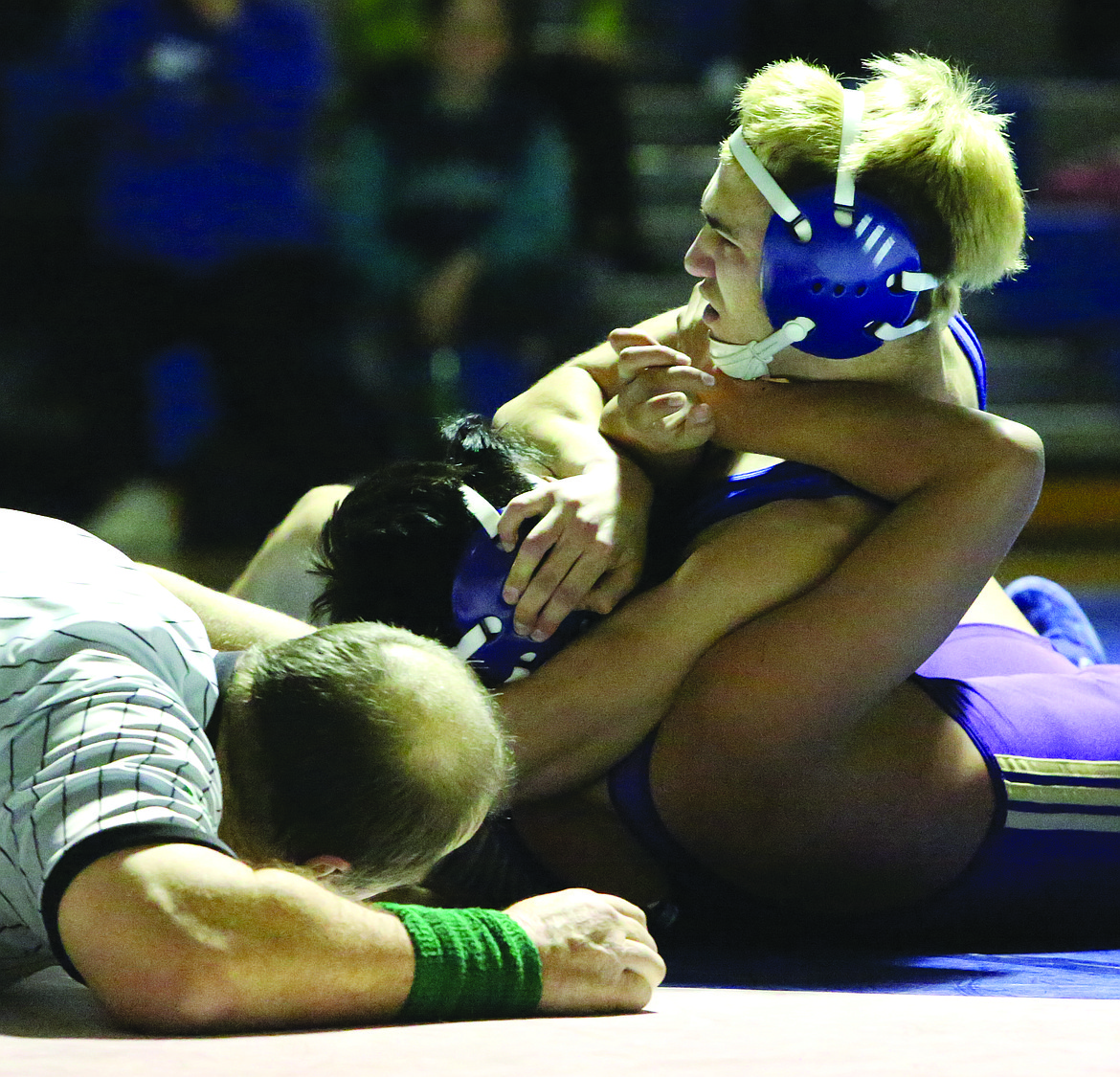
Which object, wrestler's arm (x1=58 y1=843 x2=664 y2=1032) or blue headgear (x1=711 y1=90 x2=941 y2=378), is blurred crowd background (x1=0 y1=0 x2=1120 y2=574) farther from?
wrestler's arm (x1=58 y1=843 x2=664 y2=1032)

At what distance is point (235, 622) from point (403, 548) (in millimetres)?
240

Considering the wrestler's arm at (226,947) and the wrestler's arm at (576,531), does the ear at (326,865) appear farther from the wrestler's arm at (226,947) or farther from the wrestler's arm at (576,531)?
the wrestler's arm at (576,531)

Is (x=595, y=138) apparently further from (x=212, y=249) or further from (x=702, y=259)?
(x=702, y=259)

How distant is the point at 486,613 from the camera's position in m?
2.05

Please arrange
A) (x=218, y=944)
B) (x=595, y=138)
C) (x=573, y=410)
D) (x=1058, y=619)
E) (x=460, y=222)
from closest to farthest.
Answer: (x=218, y=944) < (x=573, y=410) < (x=1058, y=619) < (x=460, y=222) < (x=595, y=138)

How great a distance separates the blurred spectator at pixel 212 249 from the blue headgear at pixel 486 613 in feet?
11.6

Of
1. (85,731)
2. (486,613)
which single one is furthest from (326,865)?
(486,613)

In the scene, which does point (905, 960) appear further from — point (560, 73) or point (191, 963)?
point (560, 73)

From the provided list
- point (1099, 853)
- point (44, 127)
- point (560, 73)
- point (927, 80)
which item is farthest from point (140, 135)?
point (1099, 853)

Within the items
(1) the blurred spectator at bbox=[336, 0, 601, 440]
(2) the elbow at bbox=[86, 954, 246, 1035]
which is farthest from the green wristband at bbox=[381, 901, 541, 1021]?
(1) the blurred spectator at bbox=[336, 0, 601, 440]

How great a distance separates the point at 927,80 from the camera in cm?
215

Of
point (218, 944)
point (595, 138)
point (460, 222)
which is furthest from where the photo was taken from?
point (595, 138)

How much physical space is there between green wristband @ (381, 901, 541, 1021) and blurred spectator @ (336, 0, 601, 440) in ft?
13.9

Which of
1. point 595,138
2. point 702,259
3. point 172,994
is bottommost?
point 172,994
